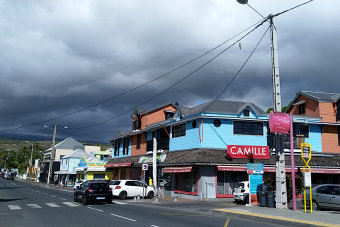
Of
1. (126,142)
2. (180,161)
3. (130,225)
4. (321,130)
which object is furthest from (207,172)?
(126,142)

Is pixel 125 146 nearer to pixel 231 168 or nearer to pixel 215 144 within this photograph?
pixel 215 144

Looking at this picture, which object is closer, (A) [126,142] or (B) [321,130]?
(B) [321,130]

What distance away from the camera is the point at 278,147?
1673 centimetres

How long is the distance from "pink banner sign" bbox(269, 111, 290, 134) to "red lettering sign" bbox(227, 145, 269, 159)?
27.2 feet

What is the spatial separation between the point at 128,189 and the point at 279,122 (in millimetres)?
13412

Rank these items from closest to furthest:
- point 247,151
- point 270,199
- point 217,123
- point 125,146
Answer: point 270,199 → point 247,151 → point 217,123 → point 125,146

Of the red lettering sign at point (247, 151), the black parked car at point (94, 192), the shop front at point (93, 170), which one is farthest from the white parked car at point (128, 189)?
the shop front at point (93, 170)

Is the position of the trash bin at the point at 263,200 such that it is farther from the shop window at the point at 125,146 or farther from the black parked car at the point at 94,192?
the shop window at the point at 125,146

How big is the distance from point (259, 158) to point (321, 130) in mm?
7892

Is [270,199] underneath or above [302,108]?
underneath

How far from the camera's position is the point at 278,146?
16.8 meters

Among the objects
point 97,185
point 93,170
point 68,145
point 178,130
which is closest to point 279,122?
point 97,185

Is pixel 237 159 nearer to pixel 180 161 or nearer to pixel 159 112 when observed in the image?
pixel 180 161

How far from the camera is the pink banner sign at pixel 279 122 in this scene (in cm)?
1624
